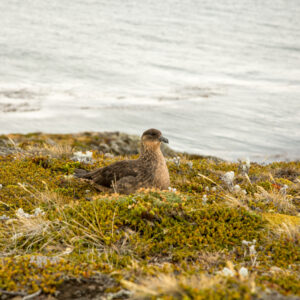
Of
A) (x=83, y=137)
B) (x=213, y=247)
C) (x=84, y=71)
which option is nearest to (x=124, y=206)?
(x=213, y=247)

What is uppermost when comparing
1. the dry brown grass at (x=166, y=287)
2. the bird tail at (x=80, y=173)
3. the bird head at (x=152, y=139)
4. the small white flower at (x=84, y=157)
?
the bird head at (x=152, y=139)

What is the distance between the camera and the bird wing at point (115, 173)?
25.3 feet

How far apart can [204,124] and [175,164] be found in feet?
37.3

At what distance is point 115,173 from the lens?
7.82 m

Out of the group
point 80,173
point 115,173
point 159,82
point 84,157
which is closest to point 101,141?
point 84,157

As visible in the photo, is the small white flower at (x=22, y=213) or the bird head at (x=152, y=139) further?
the bird head at (x=152, y=139)

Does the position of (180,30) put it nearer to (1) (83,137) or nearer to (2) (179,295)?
(1) (83,137)

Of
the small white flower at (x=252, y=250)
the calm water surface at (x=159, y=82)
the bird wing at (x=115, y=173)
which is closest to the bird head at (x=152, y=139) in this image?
the bird wing at (x=115, y=173)

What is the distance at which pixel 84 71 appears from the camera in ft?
105

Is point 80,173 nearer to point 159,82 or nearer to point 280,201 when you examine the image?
point 280,201

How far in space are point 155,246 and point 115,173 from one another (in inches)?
112

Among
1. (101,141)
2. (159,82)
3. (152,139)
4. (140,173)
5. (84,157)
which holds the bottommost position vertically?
(101,141)

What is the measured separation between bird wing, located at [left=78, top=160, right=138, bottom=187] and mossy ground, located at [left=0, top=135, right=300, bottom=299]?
23.8 inches

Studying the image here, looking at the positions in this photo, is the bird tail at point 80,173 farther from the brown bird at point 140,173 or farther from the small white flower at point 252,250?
the small white flower at point 252,250
